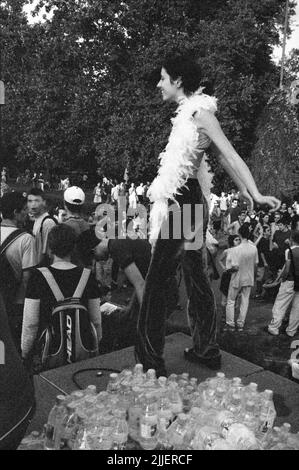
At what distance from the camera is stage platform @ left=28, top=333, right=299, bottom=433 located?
127 inches

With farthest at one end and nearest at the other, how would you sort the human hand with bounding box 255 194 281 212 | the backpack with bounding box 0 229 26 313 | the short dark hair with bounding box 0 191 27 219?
the short dark hair with bounding box 0 191 27 219
the backpack with bounding box 0 229 26 313
the human hand with bounding box 255 194 281 212

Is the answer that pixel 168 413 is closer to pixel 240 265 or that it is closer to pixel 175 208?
pixel 175 208

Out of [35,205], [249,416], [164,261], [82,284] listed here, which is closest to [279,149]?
[35,205]

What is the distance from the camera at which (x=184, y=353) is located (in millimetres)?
3875

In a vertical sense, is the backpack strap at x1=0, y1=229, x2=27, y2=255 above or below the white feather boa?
below

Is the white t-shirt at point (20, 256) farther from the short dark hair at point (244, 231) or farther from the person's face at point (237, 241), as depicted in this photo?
the person's face at point (237, 241)

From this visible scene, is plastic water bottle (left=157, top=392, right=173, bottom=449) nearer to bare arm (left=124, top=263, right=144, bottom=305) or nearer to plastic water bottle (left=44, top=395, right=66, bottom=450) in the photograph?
plastic water bottle (left=44, top=395, right=66, bottom=450)

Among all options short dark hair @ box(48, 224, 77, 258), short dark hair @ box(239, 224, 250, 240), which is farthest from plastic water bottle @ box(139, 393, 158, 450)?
short dark hair @ box(239, 224, 250, 240)

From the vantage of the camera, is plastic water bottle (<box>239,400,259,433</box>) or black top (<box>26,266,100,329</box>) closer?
plastic water bottle (<box>239,400,259,433</box>)

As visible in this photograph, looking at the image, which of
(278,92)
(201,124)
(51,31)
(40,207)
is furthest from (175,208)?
(51,31)

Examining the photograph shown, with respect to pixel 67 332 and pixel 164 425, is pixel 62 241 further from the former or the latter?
pixel 164 425

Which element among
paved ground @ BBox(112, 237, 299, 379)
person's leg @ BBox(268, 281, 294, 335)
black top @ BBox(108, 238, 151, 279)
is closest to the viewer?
black top @ BBox(108, 238, 151, 279)

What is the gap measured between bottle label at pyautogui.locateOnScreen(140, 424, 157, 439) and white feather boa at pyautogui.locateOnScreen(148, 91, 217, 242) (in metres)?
1.23

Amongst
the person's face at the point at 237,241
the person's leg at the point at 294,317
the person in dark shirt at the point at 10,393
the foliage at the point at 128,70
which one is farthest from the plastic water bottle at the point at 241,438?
the foliage at the point at 128,70
